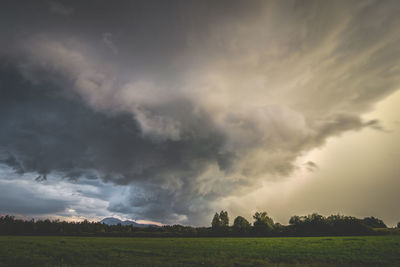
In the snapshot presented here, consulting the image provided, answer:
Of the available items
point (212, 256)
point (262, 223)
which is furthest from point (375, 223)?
point (212, 256)

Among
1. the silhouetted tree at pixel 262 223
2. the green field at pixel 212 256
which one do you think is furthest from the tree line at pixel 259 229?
the green field at pixel 212 256

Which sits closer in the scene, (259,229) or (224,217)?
(259,229)

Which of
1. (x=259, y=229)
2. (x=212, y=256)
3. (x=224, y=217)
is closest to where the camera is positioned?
(x=212, y=256)

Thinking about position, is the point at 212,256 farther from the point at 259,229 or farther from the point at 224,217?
the point at 224,217

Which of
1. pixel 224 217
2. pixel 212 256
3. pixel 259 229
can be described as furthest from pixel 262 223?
pixel 212 256

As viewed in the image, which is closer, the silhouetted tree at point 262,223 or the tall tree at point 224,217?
the silhouetted tree at point 262,223

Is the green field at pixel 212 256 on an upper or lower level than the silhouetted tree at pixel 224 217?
lower

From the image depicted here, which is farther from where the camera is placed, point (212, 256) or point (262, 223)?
point (262, 223)

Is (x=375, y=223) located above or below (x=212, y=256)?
above

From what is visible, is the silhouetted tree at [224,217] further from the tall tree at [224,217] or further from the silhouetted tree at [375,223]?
the silhouetted tree at [375,223]

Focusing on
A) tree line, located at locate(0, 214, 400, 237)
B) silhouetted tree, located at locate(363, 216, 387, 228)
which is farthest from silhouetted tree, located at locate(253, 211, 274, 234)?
silhouetted tree, located at locate(363, 216, 387, 228)

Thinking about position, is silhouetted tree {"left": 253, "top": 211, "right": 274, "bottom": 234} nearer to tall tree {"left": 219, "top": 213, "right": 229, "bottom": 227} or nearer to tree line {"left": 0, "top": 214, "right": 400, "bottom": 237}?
tree line {"left": 0, "top": 214, "right": 400, "bottom": 237}

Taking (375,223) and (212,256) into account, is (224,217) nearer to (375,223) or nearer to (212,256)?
(375,223)

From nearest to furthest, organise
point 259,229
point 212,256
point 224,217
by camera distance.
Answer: point 212,256 < point 259,229 < point 224,217
